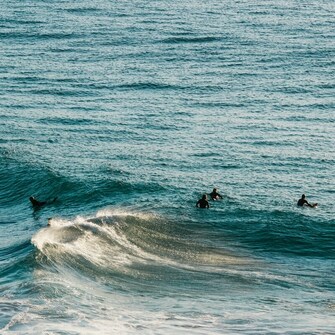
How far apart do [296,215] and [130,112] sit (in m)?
25.5

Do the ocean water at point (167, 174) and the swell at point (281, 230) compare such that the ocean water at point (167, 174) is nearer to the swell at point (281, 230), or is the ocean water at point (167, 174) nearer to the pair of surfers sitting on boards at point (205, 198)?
the swell at point (281, 230)

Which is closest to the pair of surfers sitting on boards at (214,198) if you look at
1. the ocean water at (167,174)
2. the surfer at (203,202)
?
the surfer at (203,202)

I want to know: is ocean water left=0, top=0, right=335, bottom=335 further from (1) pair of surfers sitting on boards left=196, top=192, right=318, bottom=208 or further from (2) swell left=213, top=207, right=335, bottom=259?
(1) pair of surfers sitting on boards left=196, top=192, right=318, bottom=208

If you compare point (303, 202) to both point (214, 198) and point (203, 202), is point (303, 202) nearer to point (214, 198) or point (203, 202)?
point (214, 198)

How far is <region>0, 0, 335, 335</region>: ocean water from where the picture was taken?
123 ft

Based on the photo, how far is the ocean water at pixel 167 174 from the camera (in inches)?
1475

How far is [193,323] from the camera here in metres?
35.1

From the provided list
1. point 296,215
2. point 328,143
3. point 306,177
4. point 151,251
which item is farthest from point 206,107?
point 151,251

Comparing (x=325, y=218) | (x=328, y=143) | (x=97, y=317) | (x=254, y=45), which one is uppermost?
(x=254, y=45)

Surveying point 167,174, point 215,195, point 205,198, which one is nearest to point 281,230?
point 205,198

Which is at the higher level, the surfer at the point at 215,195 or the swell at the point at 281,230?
the surfer at the point at 215,195

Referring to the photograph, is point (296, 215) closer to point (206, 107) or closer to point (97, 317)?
point (97, 317)

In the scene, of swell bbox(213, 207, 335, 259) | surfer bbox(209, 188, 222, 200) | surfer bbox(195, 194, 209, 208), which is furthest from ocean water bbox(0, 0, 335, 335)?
surfer bbox(195, 194, 209, 208)

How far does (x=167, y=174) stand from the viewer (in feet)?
184
